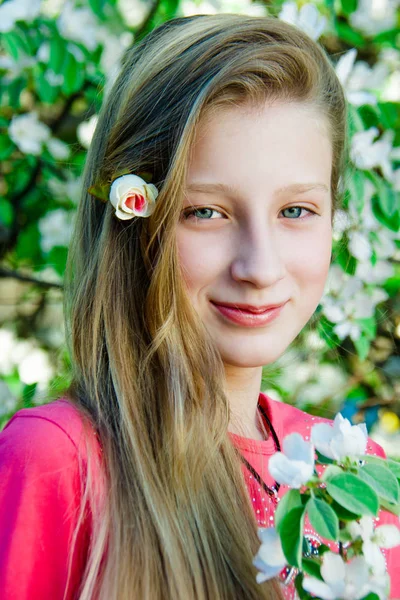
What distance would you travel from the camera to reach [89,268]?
144 centimetres

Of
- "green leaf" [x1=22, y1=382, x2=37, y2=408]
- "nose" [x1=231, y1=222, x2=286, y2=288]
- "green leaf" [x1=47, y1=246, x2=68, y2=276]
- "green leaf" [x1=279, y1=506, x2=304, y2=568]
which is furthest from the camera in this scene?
"green leaf" [x1=47, y1=246, x2=68, y2=276]

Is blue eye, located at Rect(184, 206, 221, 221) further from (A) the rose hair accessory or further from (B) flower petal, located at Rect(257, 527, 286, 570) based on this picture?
(B) flower petal, located at Rect(257, 527, 286, 570)

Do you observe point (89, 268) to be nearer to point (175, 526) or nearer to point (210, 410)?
point (210, 410)

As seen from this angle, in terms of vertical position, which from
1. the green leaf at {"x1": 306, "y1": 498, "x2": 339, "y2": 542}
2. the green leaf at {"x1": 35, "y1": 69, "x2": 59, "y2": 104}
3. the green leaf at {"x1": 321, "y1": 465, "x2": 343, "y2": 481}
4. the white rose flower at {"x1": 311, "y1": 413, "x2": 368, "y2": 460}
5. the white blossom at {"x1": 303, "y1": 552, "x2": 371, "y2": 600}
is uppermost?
the green leaf at {"x1": 35, "y1": 69, "x2": 59, "y2": 104}

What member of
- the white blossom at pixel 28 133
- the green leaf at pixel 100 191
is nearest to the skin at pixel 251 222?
the green leaf at pixel 100 191

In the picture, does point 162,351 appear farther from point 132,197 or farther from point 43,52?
point 43,52

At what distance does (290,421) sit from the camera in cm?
168

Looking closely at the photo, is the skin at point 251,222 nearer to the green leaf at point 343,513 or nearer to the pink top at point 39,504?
the pink top at point 39,504

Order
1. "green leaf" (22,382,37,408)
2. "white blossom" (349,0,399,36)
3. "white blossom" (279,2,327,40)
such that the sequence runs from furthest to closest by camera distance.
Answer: "white blossom" (349,0,399,36)
"green leaf" (22,382,37,408)
"white blossom" (279,2,327,40)

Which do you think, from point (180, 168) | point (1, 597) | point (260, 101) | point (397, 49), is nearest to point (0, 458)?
point (1, 597)

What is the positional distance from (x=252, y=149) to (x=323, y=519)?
1.92ft

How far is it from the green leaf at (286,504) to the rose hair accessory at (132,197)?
0.53 m

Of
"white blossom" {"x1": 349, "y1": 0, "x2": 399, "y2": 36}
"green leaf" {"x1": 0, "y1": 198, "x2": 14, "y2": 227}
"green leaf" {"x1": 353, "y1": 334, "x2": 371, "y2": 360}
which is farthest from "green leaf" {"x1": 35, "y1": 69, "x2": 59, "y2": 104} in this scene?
"green leaf" {"x1": 353, "y1": 334, "x2": 371, "y2": 360}

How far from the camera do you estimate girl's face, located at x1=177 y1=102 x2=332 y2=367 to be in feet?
4.28
